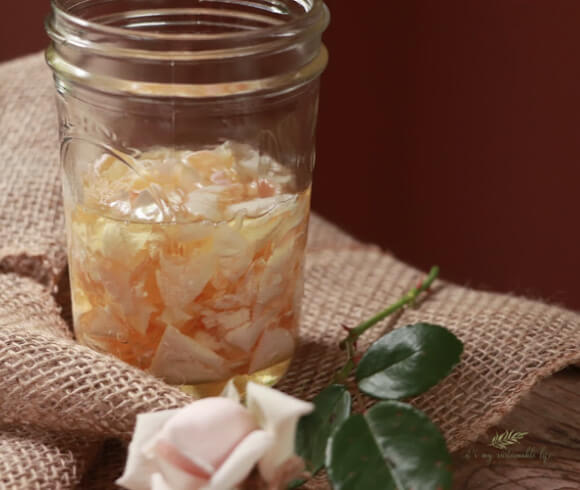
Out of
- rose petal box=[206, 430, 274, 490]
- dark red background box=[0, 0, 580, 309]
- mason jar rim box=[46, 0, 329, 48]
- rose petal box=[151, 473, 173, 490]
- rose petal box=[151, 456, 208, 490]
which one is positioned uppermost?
mason jar rim box=[46, 0, 329, 48]

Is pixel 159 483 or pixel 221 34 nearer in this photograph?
pixel 159 483

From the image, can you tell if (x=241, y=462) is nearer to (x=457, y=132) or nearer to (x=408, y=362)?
(x=408, y=362)

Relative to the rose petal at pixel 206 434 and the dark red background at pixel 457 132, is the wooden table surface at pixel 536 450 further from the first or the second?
the dark red background at pixel 457 132

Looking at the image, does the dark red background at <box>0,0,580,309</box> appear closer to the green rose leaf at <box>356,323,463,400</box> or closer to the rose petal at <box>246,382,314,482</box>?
the green rose leaf at <box>356,323,463,400</box>

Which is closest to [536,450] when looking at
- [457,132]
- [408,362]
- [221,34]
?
[408,362]

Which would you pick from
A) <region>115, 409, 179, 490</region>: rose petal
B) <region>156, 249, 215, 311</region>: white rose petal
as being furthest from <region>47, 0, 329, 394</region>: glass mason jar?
<region>115, 409, 179, 490</region>: rose petal

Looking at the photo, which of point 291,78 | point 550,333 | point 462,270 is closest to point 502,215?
point 462,270
